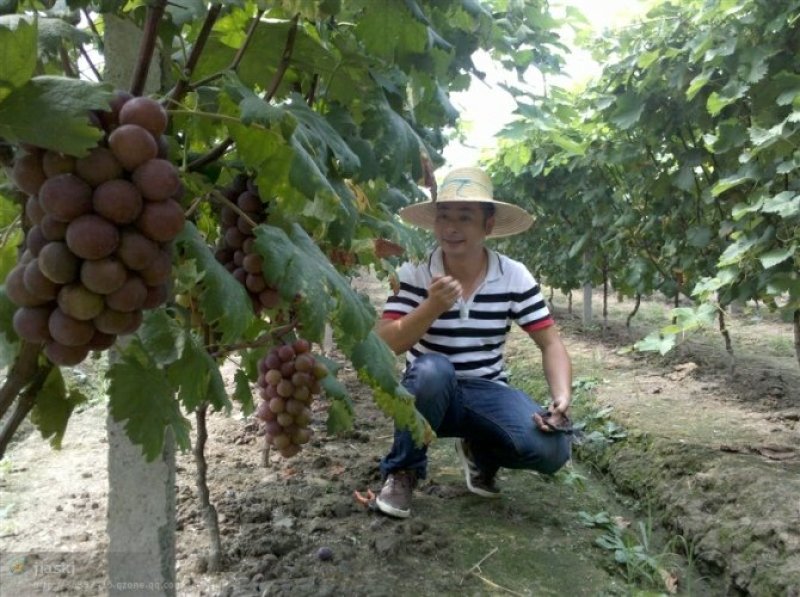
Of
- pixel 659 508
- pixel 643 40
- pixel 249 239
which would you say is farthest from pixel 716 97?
pixel 249 239

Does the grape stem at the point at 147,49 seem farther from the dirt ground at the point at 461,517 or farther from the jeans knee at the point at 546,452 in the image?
the jeans knee at the point at 546,452

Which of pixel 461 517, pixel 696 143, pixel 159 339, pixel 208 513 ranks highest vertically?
pixel 696 143

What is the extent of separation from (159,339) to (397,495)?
1.90 meters

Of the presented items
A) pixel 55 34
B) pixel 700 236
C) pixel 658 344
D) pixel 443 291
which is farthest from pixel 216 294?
pixel 700 236

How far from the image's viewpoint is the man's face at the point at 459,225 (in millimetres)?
3189

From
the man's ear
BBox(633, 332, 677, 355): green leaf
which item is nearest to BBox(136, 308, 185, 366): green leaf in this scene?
the man's ear

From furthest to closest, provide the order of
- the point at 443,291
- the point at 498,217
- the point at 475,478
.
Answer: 1. the point at 498,217
2. the point at 475,478
3. the point at 443,291

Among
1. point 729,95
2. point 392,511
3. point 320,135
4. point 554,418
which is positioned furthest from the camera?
point 729,95

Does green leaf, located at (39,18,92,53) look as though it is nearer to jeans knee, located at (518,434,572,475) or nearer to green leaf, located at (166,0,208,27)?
green leaf, located at (166,0,208,27)

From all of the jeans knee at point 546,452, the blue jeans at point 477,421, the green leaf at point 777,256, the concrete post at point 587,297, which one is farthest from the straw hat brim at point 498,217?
the concrete post at point 587,297

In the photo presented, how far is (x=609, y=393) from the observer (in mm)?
5609

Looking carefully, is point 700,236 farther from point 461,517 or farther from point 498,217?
point 461,517

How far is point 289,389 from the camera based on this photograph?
224 centimetres

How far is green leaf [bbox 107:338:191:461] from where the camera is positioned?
3.95 feet
